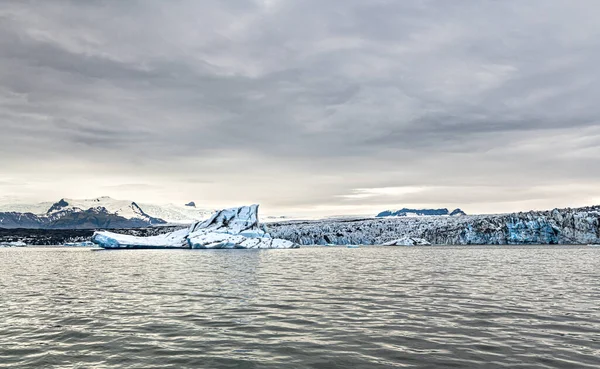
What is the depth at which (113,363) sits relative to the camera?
966cm

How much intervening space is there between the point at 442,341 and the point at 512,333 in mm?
2592

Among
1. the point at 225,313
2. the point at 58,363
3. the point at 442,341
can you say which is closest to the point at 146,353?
the point at 58,363

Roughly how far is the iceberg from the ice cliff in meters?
56.6

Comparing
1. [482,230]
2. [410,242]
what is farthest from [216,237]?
[482,230]

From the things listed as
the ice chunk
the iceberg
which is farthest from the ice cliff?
the iceberg

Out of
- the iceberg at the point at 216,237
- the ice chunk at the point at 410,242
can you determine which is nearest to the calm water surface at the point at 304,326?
the iceberg at the point at 216,237

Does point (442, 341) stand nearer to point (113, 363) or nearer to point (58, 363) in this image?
point (113, 363)

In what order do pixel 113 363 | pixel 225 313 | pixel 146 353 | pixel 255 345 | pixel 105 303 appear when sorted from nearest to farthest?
1. pixel 113 363
2. pixel 146 353
3. pixel 255 345
4. pixel 225 313
5. pixel 105 303

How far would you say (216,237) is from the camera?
88.4 meters

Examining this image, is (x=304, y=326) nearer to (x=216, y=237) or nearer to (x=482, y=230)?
(x=216, y=237)

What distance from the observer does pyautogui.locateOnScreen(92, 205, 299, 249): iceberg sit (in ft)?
289

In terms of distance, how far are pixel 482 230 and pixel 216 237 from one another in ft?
257

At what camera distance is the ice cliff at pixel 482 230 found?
10719cm

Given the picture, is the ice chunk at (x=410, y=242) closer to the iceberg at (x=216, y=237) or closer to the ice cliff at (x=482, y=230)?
the ice cliff at (x=482, y=230)
